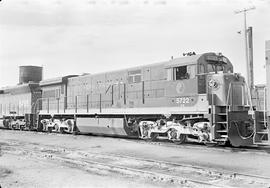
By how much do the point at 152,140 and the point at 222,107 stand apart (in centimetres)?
332

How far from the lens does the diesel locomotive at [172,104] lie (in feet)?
34.5

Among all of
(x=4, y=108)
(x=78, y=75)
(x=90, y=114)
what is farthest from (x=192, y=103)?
(x=4, y=108)

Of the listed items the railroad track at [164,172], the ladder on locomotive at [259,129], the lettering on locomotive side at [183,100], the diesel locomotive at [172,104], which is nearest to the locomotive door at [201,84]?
the diesel locomotive at [172,104]

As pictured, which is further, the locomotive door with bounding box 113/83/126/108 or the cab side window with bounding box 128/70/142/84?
the locomotive door with bounding box 113/83/126/108

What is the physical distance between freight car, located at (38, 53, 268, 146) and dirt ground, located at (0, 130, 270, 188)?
965mm

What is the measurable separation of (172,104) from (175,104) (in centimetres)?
14

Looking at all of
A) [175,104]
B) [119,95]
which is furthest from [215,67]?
[119,95]

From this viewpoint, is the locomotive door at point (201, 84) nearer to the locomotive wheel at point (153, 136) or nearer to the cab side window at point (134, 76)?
the locomotive wheel at point (153, 136)

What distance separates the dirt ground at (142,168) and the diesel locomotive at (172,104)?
96cm

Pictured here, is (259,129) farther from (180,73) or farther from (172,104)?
(180,73)

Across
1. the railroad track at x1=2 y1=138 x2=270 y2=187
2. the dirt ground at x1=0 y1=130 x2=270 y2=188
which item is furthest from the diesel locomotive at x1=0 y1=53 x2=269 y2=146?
the railroad track at x1=2 y1=138 x2=270 y2=187

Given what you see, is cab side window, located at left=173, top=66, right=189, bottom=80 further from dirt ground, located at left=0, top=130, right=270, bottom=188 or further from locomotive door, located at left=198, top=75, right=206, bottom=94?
dirt ground, located at left=0, top=130, right=270, bottom=188

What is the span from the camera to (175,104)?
38.7 feet

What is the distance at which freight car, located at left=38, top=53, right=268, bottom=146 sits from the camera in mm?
10523
